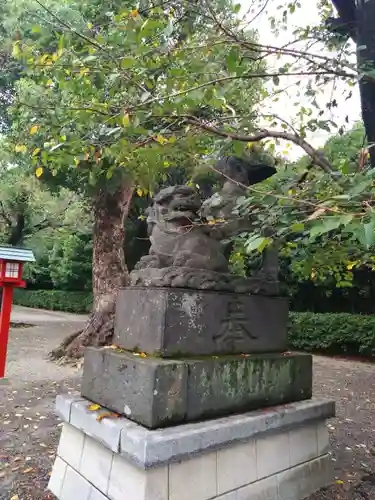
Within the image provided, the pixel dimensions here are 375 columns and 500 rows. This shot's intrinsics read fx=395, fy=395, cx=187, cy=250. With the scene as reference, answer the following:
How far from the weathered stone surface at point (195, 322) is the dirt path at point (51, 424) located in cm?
129

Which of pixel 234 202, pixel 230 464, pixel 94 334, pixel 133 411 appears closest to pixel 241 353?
pixel 230 464

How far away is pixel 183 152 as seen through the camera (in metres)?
3.89

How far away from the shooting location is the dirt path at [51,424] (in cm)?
322

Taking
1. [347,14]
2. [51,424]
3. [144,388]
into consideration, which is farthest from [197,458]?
[347,14]

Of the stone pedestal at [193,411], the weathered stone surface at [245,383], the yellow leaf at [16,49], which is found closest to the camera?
the stone pedestal at [193,411]

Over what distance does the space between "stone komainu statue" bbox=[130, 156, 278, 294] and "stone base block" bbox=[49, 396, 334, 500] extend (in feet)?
3.40

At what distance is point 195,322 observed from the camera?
2.99 m

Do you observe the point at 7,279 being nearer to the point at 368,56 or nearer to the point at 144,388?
the point at 144,388

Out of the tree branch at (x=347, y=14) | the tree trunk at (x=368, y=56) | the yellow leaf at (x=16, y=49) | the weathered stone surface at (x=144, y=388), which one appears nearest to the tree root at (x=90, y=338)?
the weathered stone surface at (x=144, y=388)

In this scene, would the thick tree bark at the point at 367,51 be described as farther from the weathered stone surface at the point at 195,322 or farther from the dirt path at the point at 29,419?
the dirt path at the point at 29,419

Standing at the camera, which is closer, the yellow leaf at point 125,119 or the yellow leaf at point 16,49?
the yellow leaf at point 125,119

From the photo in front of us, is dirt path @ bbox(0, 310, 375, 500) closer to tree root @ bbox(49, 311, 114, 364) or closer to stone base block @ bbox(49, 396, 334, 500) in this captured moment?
stone base block @ bbox(49, 396, 334, 500)

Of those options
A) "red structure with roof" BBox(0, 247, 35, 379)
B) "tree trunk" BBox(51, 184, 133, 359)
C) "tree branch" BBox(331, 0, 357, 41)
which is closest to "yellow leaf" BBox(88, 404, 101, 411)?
"red structure with roof" BBox(0, 247, 35, 379)

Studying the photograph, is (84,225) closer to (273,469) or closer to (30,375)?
(30,375)
